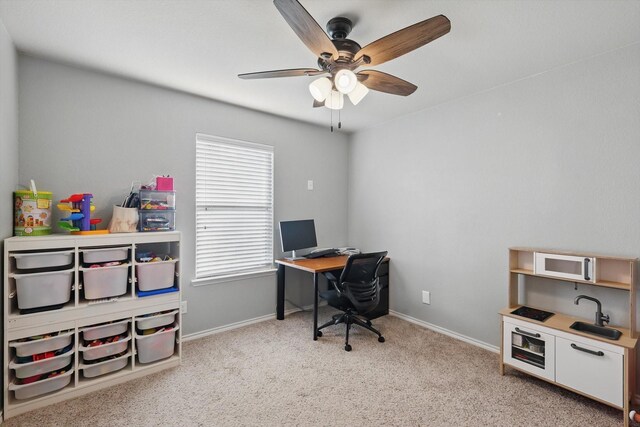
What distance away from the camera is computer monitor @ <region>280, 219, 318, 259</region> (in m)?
3.48

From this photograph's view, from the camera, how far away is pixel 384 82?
6.73 ft

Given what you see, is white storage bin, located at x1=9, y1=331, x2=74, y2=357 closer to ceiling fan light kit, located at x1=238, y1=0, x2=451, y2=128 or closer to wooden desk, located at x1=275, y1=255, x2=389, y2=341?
wooden desk, located at x1=275, y1=255, x2=389, y2=341

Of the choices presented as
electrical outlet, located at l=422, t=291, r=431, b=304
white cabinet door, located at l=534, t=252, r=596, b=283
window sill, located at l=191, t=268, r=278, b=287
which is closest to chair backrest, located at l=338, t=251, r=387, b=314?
electrical outlet, located at l=422, t=291, r=431, b=304

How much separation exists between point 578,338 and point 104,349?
11.0 feet

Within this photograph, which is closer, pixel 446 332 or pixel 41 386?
pixel 41 386

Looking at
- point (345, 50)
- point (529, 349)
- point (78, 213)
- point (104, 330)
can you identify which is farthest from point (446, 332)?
point (78, 213)

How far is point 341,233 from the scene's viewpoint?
14.2ft

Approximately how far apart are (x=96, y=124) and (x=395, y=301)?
3626mm

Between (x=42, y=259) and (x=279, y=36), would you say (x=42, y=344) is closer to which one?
(x=42, y=259)

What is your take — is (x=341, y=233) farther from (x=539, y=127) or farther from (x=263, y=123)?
(x=539, y=127)

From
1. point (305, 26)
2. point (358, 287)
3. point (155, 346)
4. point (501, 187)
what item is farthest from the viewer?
point (358, 287)

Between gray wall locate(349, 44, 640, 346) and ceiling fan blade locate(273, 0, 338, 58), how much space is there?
1.90m

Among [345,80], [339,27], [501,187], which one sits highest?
[339,27]

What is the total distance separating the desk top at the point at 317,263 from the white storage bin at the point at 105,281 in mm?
1558
